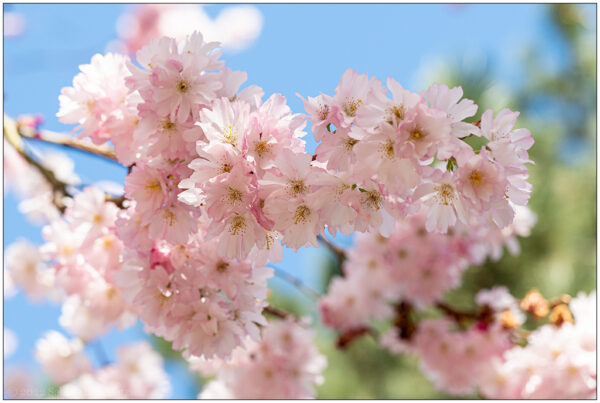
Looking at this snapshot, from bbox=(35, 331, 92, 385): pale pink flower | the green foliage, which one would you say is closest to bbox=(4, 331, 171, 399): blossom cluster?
bbox=(35, 331, 92, 385): pale pink flower

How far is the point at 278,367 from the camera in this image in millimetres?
1042

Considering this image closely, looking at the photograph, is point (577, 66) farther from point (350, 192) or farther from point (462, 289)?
point (350, 192)

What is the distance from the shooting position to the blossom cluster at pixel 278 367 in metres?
1.04

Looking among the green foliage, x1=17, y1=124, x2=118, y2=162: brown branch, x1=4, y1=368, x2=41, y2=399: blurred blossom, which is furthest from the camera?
the green foliage

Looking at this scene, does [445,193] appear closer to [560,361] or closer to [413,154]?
[413,154]

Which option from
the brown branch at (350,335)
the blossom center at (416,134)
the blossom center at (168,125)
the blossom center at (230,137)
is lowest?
the blossom center at (416,134)

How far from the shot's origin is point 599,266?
113cm

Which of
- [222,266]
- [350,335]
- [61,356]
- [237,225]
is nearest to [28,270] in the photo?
[61,356]

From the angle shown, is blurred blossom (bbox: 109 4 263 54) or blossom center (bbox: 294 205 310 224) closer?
blossom center (bbox: 294 205 310 224)

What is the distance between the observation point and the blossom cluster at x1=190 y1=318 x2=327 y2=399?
1038 millimetres

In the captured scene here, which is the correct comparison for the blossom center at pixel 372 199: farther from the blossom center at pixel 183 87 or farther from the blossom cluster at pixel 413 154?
the blossom center at pixel 183 87

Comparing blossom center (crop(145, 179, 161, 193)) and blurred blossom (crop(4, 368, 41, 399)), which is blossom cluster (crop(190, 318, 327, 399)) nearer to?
blossom center (crop(145, 179, 161, 193))

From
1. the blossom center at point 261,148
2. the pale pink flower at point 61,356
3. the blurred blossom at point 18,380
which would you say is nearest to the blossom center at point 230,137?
the blossom center at point 261,148

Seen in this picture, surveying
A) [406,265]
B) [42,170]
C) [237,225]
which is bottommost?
[237,225]
